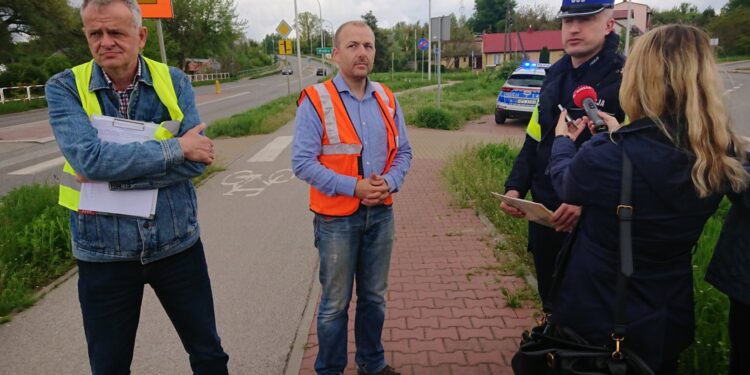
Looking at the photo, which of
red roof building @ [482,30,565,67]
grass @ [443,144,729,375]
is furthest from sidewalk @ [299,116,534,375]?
red roof building @ [482,30,565,67]

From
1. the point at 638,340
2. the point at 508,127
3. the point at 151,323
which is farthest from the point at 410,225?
the point at 508,127

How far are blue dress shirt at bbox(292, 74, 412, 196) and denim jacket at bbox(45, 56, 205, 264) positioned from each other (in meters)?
0.57

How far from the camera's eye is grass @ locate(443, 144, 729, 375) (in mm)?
2848

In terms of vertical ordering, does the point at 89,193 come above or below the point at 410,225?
above

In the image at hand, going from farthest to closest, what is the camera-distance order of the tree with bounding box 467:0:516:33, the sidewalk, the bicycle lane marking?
the tree with bounding box 467:0:516:33 → the bicycle lane marking → the sidewalk

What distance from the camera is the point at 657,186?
1.81m

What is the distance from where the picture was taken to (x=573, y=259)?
6.96ft

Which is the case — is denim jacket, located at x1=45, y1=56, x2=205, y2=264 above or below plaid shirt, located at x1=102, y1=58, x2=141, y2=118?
below

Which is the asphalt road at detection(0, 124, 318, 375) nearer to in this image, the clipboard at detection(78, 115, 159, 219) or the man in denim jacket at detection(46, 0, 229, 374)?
the man in denim jacket at detection(46, 0, 229, 374)

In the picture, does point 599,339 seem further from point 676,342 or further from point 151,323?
point 151,323

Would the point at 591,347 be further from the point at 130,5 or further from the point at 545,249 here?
the point at 130,5

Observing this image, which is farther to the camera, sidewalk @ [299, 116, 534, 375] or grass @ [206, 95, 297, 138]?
grass @ [206, 95, 297, 138]

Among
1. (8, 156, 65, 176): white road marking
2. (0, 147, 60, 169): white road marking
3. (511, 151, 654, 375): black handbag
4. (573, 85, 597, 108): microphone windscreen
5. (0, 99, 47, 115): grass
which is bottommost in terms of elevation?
(8, 156, 65, 176): white road marking

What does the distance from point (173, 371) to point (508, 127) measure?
576 inches
